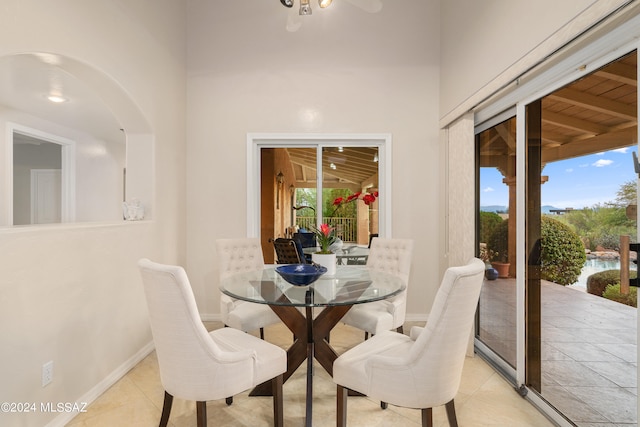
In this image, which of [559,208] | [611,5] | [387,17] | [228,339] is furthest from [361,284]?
[387,17]

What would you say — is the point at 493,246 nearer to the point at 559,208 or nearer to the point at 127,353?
the point at 559,208

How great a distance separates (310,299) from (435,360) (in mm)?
688

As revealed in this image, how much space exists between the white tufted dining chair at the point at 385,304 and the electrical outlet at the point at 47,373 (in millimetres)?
1893

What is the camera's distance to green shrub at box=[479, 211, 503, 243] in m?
2.72

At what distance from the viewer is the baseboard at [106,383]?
1888 mm

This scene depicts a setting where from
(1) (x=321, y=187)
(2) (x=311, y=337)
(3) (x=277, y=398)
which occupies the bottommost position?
→ (3) (x=277, y=398)

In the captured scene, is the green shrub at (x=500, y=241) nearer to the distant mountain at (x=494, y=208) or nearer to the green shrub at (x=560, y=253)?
the distant mountain at (x=494, y=208)

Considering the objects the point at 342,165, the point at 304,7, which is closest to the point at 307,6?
the point at 304,7

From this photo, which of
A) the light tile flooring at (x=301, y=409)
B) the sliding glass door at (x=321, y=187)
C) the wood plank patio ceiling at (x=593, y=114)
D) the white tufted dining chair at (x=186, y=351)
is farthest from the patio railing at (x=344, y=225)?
the white tufted dining chair at (x=186, y=351)

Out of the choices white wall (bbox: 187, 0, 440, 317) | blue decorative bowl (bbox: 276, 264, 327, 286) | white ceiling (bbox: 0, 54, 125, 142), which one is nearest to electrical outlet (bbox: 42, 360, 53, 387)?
blue decorative bowl (bbox: 276, 264, 327, 286)

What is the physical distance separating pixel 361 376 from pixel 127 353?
2.08m

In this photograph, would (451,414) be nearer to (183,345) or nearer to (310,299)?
(310,299)

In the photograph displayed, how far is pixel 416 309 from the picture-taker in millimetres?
3693

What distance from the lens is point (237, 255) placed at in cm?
304
